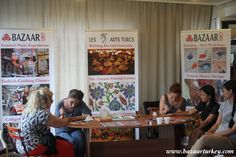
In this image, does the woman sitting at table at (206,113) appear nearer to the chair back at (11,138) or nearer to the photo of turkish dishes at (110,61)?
the photo of turkish dishes at (110,61)

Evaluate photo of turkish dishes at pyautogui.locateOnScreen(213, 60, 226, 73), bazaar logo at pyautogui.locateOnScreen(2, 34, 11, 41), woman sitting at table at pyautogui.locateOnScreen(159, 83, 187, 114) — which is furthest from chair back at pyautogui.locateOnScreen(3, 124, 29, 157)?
photo of turkish dishes at pyautogui.locateOnScreen(213, 60, 226, 73)

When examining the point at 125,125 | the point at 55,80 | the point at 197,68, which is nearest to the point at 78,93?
the point at 125,125

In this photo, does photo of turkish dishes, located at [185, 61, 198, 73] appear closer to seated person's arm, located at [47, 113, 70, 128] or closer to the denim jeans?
the denim jeans

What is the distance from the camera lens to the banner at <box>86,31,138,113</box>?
529 centimetres

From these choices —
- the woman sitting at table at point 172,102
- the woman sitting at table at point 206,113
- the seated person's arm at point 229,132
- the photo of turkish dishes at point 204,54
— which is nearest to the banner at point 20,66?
the woman sitting at table at point 172,102

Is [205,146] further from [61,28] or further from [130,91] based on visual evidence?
[61,28]

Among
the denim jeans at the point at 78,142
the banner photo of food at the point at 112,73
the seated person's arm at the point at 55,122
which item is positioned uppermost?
the banner photo of food at the point at 112,73

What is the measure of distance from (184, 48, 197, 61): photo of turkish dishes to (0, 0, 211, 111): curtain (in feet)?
1.76

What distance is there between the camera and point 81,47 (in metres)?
5.72

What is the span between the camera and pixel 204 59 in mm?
5547

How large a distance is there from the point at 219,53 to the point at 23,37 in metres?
3.29

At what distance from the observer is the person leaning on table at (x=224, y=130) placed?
350 centimetres

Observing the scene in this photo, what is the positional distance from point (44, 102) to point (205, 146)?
187 centimetres

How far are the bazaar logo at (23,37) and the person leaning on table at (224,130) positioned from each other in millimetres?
2916
